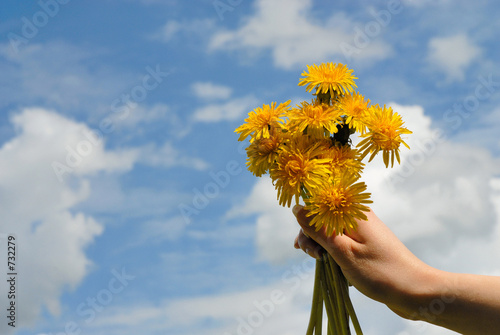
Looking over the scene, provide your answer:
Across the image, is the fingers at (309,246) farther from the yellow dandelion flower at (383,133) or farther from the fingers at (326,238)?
the yellow dandelion flower at (383,133)

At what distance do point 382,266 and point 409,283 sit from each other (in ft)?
0.37

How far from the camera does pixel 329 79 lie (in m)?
1.95

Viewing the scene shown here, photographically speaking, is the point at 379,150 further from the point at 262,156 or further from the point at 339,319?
the point at 339,319

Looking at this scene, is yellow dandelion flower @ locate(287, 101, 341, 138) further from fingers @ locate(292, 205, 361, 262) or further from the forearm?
the forearm

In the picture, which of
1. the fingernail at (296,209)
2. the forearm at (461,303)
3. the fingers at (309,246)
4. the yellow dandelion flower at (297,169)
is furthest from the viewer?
the fingers at (309,246)

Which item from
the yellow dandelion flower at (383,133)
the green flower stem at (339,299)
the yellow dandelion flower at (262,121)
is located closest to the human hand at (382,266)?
the green flower stem at (339,299)

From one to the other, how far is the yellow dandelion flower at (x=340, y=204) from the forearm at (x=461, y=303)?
37 cm

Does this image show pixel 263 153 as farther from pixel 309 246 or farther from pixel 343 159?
pixel 309 246

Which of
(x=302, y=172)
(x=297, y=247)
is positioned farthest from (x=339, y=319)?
(x=302, y=172)

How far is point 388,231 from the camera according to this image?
1.85 meters

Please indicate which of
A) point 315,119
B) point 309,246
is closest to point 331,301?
point 309,246

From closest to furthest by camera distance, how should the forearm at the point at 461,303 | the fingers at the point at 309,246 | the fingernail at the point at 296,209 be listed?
the forearm at the point at 461,303 < the fingernail at the point at 296,209 < the fingers at the point at 309,246

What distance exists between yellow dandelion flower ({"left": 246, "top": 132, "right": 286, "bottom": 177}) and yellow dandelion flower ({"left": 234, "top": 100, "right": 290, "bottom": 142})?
3cm

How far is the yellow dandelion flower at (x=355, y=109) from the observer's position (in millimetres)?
1870
